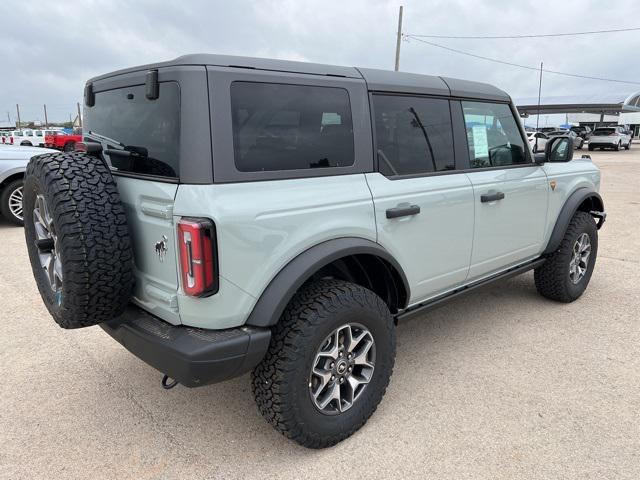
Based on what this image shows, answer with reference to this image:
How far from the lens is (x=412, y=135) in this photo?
2.87 meters

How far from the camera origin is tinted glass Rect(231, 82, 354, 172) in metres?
2.08

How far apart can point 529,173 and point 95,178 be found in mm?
3015

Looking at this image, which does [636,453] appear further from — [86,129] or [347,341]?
[86,129]

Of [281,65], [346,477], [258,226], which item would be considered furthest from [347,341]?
[281,65]

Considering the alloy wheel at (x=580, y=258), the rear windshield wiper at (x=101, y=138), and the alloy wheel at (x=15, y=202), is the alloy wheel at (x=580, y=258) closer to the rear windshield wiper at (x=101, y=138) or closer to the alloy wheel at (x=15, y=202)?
the rear windshield wiper at (x=101, y=138)

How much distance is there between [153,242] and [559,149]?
3.21 meters

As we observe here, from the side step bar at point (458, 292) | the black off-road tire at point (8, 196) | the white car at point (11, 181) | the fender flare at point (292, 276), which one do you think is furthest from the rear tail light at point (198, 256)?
the black off-road tire at point (8, 196)

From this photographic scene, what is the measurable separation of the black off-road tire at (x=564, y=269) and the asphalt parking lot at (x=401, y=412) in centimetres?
27

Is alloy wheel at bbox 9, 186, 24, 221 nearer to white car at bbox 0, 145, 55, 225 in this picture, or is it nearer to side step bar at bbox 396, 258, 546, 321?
white car at bbox 0, 145, 55, 225

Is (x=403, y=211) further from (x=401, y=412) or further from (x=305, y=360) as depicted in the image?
(x=401, y=412)

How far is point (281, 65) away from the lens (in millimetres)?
2277

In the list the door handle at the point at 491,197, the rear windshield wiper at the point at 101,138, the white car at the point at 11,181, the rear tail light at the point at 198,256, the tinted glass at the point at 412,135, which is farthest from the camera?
the white car at the point at 11,181

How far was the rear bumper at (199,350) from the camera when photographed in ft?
6.44

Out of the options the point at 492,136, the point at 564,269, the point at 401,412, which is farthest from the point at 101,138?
the point at 564,269
